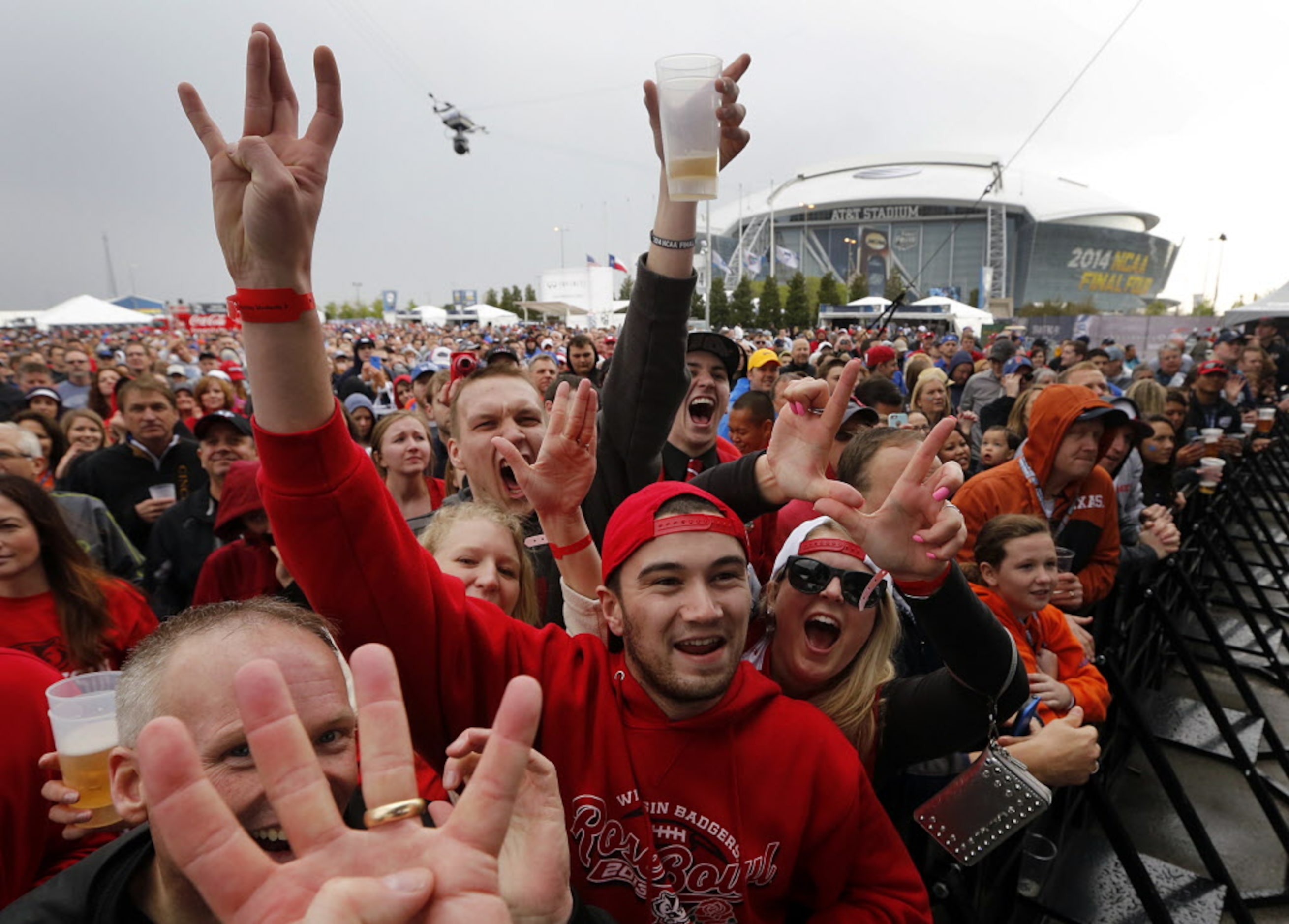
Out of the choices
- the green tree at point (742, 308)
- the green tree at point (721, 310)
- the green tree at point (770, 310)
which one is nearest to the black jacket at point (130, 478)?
the green tree at point (721, 310)

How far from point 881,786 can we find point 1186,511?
5.23m

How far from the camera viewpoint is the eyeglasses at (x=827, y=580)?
193 centimetres

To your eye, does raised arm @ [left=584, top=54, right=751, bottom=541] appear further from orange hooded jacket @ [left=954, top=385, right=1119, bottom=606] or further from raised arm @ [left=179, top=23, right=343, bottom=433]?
orange hooded jacket @ [left=954, top=385, right=1119, bottom=606]

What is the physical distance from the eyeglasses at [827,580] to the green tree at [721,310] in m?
46.9

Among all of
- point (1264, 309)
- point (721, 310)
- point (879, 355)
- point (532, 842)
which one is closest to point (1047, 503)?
point (532, 842)

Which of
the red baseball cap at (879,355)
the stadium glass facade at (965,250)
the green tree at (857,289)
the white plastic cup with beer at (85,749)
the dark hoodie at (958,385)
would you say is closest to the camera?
the white plastic cup with beer at (85,749)

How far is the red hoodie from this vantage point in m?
1.37

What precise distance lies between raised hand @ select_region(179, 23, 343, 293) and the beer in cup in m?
6.77

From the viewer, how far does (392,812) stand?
79cm

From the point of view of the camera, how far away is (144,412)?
4.48 metres

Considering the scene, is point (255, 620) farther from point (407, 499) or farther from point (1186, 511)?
point (1186, 511)

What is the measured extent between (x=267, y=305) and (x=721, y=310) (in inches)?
1967

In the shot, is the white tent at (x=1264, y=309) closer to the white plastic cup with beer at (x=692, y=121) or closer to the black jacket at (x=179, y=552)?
the white plastic cup with beer at (x=692, y=121)

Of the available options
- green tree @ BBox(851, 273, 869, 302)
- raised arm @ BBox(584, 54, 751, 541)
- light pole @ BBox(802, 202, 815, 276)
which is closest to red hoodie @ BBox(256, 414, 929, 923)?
raised arm @ BBox(584, 54, 751, 541)
